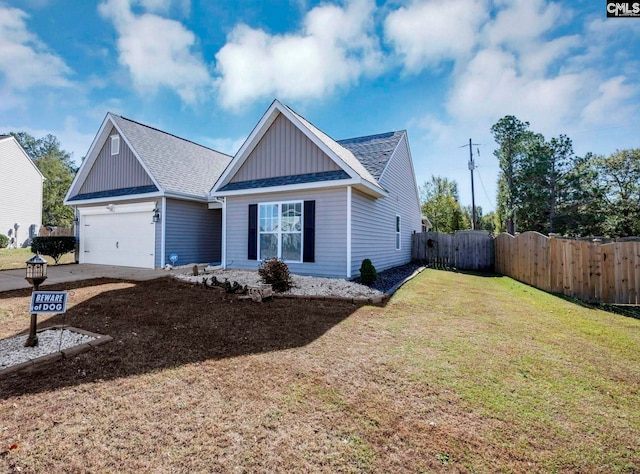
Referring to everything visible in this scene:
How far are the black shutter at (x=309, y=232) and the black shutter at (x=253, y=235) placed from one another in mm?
1824

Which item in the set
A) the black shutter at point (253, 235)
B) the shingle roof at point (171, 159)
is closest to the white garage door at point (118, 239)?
the shingle roof at point (171, 159)

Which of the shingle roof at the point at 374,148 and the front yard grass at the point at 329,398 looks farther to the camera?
the shingle roof at the point at 374,148

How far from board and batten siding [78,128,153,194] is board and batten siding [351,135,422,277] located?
8.67 m

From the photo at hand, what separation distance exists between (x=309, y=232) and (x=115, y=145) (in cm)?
1035

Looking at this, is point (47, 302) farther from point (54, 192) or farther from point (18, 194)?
point (54, 192)

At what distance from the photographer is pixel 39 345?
405 centimetres

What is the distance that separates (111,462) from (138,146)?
1333cm

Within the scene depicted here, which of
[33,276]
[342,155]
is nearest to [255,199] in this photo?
[342,155]

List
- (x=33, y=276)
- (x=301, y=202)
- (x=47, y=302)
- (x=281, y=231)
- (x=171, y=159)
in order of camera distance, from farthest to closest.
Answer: (x=171, y=159), (x=281, y=231), (x=301, y=202), (x=33, y=276), (x=47, y=302)

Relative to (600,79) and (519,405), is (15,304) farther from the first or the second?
(600,79)

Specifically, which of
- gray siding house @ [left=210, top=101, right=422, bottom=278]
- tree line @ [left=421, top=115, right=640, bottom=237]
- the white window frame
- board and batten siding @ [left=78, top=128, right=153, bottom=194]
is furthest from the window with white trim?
tree line @ [left=421, top=115, right=640, bottom=237]

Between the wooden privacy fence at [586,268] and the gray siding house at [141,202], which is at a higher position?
the gray siding house at [141,202]

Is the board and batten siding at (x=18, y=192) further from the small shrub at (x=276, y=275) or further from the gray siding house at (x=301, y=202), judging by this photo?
the small shrub at (x=276, y=275)

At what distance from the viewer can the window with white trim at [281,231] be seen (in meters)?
9.45
